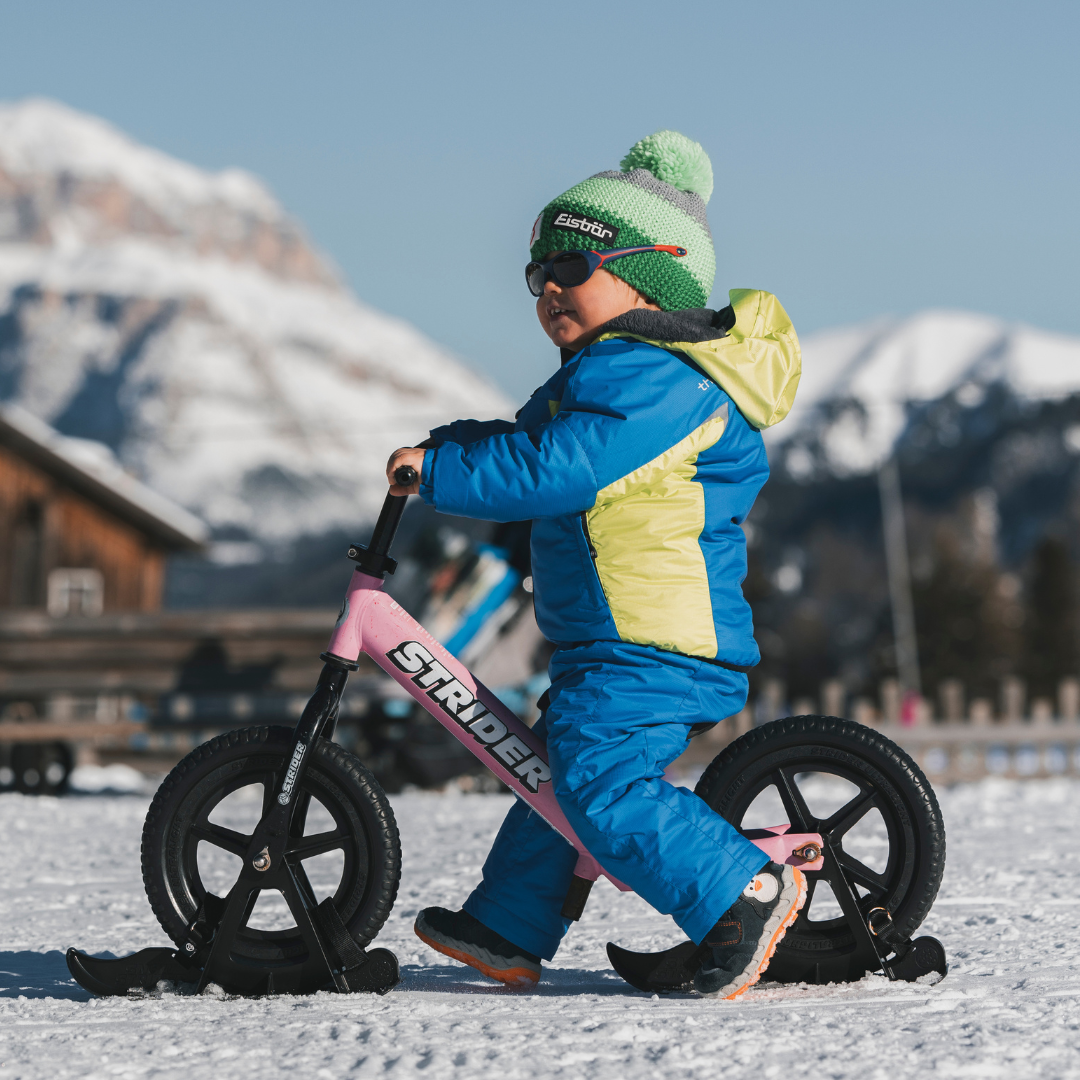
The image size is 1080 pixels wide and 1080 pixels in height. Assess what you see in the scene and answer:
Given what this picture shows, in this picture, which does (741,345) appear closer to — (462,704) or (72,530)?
(462,704)

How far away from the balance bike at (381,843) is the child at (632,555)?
136mm

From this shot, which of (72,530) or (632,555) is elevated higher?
(72,530)

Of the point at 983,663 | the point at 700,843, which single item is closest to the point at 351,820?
the point at 700,843

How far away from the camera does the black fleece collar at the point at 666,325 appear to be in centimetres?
277

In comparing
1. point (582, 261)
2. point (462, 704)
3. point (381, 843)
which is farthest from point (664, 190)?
point (381, 843)

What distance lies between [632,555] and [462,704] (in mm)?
477

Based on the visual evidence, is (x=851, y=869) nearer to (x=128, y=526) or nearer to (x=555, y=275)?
(x=555, y=275)

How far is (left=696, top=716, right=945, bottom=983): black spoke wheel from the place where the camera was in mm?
2742

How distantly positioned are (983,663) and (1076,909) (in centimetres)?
4616

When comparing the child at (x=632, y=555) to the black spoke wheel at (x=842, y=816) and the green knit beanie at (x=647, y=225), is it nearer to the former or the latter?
the green knit beanie at (x=647, y=225)

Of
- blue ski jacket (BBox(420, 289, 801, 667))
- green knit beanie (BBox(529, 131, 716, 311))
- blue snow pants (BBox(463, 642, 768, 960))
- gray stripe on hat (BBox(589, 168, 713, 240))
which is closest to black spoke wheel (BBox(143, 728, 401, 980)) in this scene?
blue snow pants (BBox(463, 642, 768, 960))

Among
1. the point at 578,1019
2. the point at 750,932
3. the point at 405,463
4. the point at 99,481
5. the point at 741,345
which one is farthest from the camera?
the point at 99,481

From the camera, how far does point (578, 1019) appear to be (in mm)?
2400

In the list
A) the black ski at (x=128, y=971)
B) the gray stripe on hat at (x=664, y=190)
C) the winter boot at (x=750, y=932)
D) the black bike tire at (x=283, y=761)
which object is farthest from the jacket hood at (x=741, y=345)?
the black ski at (x=128, y=971)
